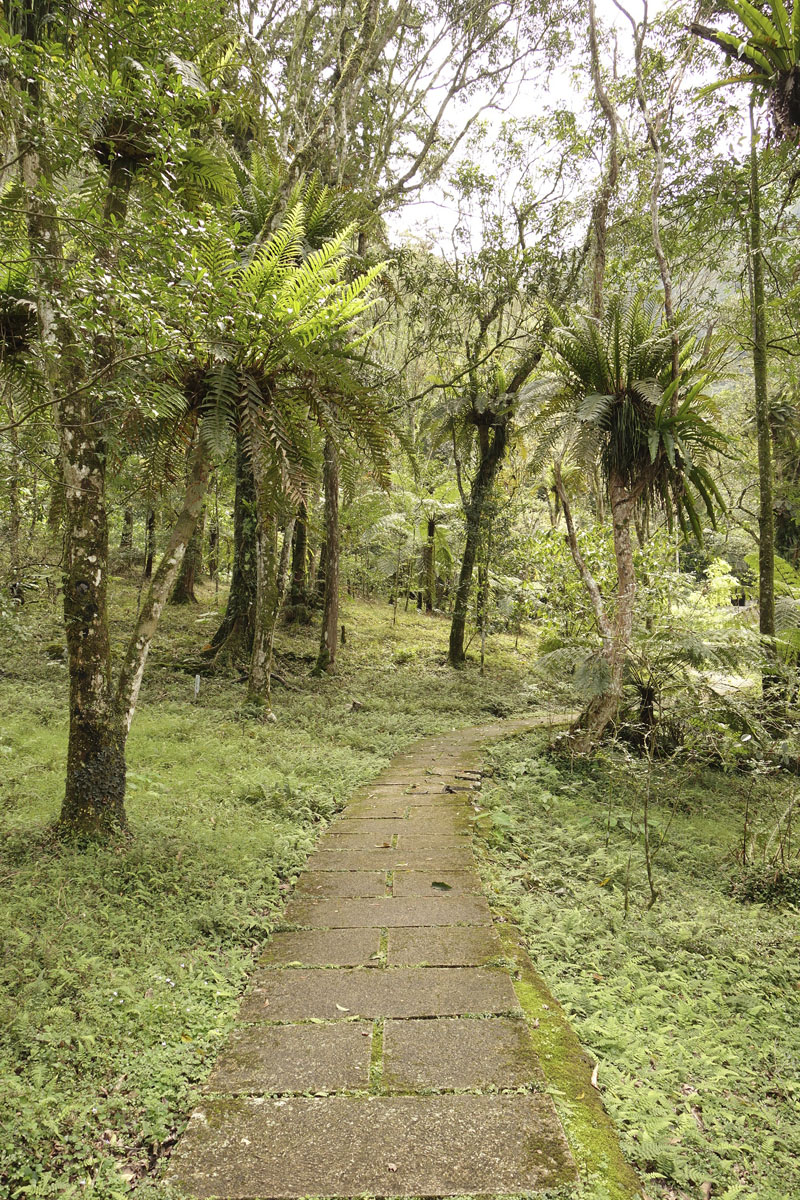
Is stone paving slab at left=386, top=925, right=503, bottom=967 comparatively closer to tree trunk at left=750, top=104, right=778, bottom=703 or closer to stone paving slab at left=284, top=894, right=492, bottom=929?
stone paving slab at left=284, top=894, right=492, bottom=929

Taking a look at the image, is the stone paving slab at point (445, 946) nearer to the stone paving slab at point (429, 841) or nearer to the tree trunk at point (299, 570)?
the stone paving slab at point (429, 841)

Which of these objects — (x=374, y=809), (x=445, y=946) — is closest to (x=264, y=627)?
(x=374, y=809)

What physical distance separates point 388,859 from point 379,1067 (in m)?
1.87

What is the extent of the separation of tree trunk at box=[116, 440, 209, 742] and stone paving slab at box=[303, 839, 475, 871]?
1439mm

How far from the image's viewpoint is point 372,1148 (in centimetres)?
181

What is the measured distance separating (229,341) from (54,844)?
281 cm

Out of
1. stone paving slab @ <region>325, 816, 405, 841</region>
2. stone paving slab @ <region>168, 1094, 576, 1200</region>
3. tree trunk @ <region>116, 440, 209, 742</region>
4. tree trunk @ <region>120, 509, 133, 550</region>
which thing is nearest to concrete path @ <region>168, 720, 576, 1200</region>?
stone paving slab @ <region>168, 1094, 576, 1200</region>

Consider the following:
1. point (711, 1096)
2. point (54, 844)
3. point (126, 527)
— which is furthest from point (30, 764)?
point (126, 527)

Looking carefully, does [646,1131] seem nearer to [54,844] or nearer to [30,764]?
[54,844]

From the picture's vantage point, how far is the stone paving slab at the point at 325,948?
2.86 metres

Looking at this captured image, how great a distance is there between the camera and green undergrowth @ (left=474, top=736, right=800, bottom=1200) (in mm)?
1928

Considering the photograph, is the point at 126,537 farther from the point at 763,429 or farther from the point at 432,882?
the point at 432,882

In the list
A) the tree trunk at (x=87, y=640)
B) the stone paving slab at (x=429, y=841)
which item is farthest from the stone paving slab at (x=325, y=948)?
the tree trunk at (x=87, y=640)

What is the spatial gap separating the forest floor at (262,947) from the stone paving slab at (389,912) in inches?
6.3
